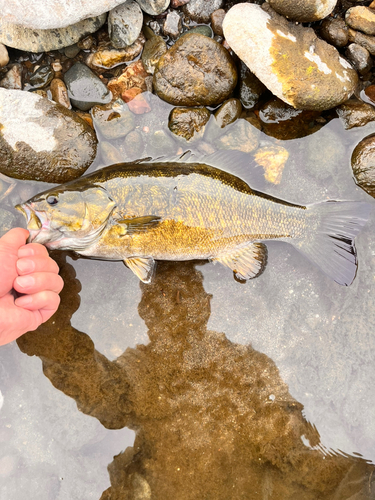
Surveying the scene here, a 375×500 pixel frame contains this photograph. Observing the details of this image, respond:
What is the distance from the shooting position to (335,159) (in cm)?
423

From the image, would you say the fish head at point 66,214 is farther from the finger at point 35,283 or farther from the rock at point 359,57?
the rock at point 359,57

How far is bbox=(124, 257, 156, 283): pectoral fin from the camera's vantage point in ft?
13.0

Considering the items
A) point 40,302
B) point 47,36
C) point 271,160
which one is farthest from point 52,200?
point 271,160

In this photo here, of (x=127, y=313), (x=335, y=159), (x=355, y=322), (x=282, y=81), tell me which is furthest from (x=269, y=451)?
(x=282, y=81)

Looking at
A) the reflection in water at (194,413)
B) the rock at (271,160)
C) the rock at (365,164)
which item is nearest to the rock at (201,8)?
the rock at (271,160)

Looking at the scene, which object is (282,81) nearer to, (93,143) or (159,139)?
(159,139)

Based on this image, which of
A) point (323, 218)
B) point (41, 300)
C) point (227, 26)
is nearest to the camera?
point (41, 300)

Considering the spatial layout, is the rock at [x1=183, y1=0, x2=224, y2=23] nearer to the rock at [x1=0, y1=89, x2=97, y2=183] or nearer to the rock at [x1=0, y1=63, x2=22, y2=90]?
the rock at [x1=0, y1=89, x2=97, y2=183]

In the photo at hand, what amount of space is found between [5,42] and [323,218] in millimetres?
4199

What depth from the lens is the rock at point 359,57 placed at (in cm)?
405

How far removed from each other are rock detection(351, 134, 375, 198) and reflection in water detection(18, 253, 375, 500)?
7.75ft

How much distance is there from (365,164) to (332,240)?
3.19 ft

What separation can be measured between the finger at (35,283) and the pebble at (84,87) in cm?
222

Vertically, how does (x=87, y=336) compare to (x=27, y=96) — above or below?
below
